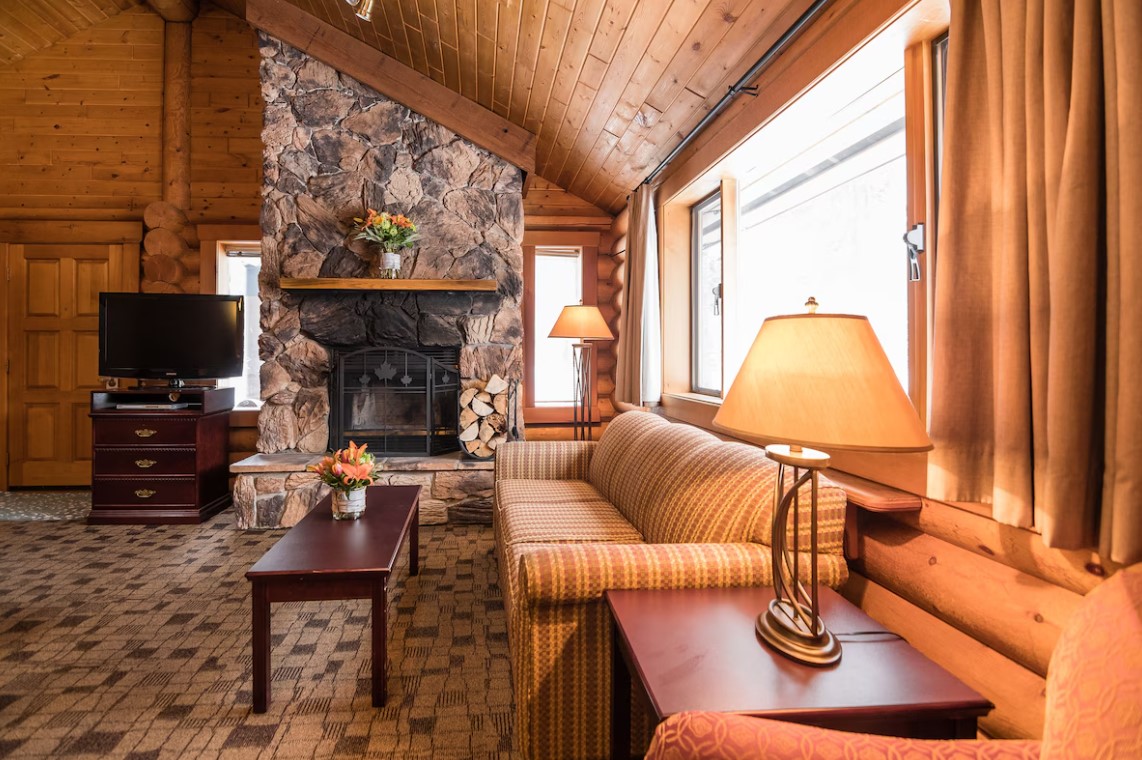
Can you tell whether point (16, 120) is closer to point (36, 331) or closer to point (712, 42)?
point (36, 331)

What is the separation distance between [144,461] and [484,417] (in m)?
2.32

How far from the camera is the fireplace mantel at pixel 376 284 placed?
377 cm

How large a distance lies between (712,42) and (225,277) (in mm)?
4267

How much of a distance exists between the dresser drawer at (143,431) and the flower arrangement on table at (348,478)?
7.20 feet

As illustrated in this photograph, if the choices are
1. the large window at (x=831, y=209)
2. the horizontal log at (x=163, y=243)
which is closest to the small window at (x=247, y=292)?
the horizontal log at (x=163, y=243)

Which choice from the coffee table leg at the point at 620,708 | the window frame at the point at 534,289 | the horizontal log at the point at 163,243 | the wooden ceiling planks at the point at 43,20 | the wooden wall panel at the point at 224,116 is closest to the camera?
the coffee table leg at the point at 620,708

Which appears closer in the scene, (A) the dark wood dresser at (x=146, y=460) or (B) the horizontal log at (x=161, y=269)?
(A) the dark wood dresser at (x=146, y=460)

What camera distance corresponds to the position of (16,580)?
2816 millimetres

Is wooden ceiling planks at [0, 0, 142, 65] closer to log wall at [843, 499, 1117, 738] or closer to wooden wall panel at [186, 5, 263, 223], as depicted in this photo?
wooden wall panel at [186, 5, 263, 223]

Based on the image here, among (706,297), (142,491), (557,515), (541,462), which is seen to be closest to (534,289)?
(706,297)

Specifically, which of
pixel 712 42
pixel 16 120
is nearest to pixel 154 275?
pixel 16 120

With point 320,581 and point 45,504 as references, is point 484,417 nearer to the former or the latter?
point 320,581

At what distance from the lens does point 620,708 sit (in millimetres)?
1333

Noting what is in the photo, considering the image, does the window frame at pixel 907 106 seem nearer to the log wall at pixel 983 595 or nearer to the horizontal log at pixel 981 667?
the log wall at pixel 983 595
